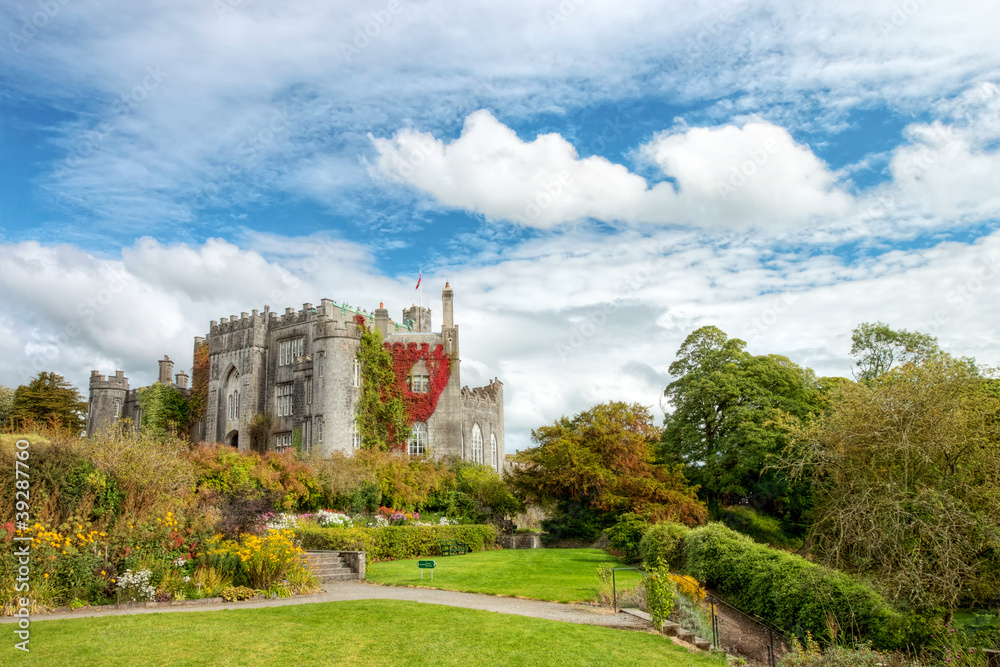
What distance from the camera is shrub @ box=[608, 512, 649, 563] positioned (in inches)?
978

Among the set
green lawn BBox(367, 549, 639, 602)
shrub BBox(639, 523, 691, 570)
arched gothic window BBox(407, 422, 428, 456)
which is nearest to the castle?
arched gothic window BBox(407, 422, 428, 456)

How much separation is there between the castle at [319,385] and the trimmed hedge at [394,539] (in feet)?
41.8

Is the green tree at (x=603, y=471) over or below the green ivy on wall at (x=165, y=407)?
below

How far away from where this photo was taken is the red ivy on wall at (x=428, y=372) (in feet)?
142

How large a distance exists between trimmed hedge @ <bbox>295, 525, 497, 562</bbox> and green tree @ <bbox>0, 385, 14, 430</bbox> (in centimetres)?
2873

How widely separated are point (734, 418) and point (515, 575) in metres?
18.8

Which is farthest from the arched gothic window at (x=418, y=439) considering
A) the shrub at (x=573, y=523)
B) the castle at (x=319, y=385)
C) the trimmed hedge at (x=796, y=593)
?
the trimmed hedge at (x=796, y=593)

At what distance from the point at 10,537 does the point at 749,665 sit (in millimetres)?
13429

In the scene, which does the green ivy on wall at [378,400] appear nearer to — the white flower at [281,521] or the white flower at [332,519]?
the white flower at [332,519]

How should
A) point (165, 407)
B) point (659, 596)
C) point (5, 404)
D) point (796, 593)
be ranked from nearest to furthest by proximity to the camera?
point (659, 596)
point (796, 593)
point (5, 404)
point (165, 407)

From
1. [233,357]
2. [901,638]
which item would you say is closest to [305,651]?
[901,638]

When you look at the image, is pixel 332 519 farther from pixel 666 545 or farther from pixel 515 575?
pixel 666 545

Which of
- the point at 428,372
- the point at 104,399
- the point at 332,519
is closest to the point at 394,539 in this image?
the point at 332,519

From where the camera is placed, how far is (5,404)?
155 feet
